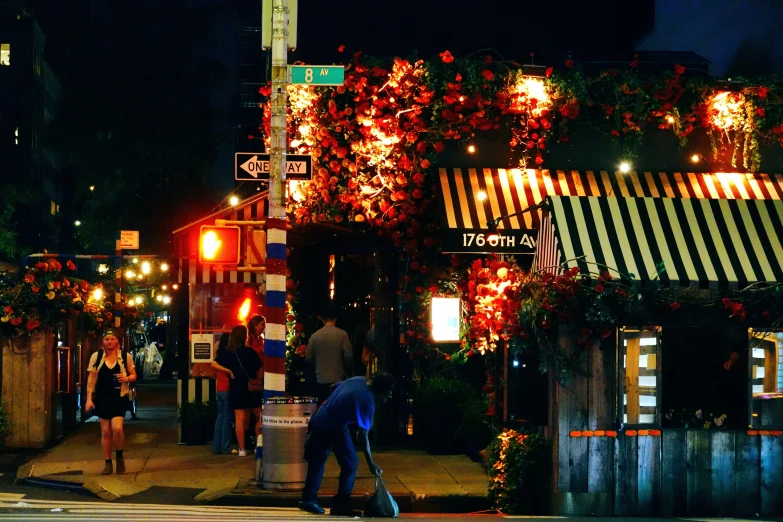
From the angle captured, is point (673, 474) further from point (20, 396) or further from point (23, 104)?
point (23, 104)

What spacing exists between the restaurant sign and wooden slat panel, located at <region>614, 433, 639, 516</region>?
4.55 metres

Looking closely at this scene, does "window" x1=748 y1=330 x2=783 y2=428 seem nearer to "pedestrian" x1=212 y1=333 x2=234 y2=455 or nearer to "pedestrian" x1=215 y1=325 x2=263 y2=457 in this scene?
"pedestrian" x1=215 y1=325 x2=263 y2=457

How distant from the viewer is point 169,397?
2602cm

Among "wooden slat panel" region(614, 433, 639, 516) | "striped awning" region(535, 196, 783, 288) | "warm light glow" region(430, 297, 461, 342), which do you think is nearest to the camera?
"wooden slat panel" region(614, 433, 639, 516)

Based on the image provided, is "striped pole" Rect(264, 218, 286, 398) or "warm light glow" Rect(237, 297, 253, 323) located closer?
"striped pole" Rect(264, 218, 286, 398)

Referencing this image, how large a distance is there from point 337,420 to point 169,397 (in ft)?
54.5

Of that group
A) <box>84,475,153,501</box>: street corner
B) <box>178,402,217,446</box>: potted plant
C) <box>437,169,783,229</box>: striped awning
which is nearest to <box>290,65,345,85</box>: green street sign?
<box>437,169,783,229</box>: striped awning

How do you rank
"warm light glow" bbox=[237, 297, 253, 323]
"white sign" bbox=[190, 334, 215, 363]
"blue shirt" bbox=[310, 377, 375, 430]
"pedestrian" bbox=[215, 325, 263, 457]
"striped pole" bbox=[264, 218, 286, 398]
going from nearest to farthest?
"blue shirt" bbox=[310, 377, 375, 430] < "striped pole" bbox=[264, 218, 286, 398] < "pedestrian" bbox=[215, 325, 263, 457] < "white sign" bbox=[190, 334, 215, 363] < "warm light glow" bbox=[237, 297, 253, 323]

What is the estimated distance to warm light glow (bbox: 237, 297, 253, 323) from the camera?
54.6 feet

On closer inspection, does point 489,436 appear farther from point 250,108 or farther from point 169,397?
point 250,108

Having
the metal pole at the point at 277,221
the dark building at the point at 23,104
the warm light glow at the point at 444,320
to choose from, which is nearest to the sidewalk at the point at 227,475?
the metal pole at the point at 277,221

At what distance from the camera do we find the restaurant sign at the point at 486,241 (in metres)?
15.1

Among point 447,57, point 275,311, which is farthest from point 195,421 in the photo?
point 447,57

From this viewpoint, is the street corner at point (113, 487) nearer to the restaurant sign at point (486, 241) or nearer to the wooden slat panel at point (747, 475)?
the restaurant sign at point (486, 241)
